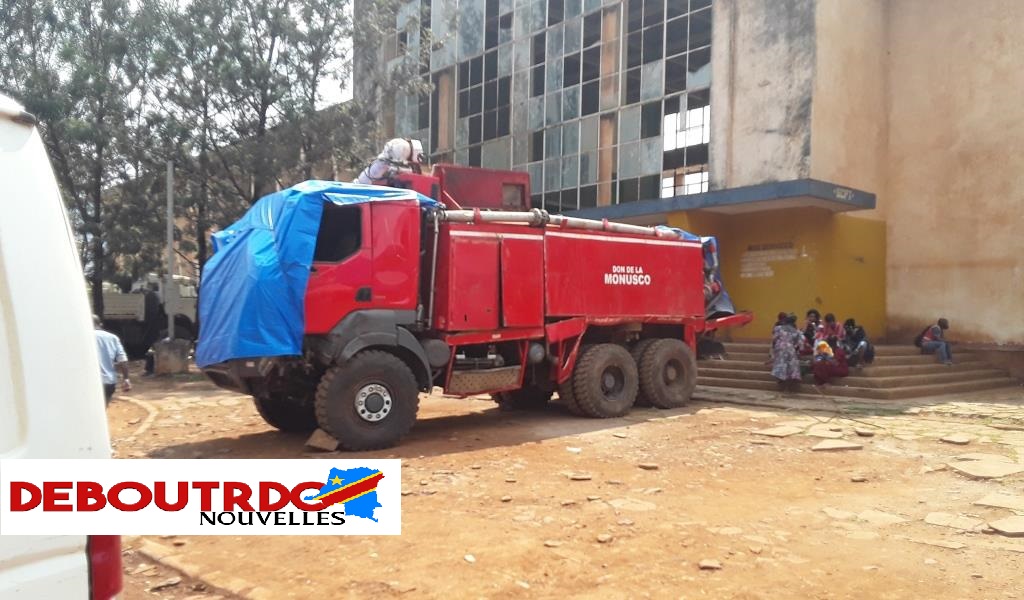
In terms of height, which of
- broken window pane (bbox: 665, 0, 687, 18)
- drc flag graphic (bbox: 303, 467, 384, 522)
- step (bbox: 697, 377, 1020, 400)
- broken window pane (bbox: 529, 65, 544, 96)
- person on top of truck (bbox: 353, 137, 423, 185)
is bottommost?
step (bbox: 697, 377, 1020, 400)

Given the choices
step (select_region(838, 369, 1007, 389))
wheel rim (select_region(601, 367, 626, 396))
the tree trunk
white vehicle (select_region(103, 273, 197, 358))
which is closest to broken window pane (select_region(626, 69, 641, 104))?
step (select_region(838, 369, 1007, 389))

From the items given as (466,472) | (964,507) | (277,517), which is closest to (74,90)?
(466,472)

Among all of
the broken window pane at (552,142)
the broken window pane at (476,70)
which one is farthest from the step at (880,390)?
the broken window pane at (476,70)

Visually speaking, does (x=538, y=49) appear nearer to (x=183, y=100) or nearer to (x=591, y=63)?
(x=591, y=63)

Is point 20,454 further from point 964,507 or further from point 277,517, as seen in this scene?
point 964,507

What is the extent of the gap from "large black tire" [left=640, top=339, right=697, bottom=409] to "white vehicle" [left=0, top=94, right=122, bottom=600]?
354 inches

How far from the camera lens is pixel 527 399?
10695 millimetres

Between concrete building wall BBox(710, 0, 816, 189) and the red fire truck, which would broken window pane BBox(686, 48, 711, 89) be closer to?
concrete building wall BBox(710, 0, 816, 189)

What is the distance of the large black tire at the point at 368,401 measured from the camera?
7121 mm

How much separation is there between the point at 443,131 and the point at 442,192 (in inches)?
627

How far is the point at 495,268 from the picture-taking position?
8.44 meters

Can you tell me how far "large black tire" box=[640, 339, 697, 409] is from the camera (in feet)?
33.8

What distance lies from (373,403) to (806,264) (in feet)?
40.3

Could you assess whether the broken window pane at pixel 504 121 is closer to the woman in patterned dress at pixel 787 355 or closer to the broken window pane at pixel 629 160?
the broken window pane at pixel 629 160
